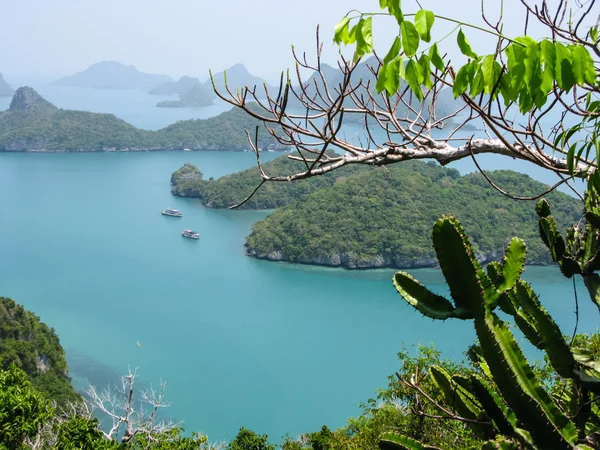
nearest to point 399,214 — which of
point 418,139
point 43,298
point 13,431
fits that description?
point 43,298

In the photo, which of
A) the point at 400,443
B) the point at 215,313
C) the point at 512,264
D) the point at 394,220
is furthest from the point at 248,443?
the point at 394,220

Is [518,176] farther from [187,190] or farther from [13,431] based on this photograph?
[13,431]

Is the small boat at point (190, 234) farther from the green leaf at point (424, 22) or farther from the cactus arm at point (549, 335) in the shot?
the green leaf at point (424, 22)

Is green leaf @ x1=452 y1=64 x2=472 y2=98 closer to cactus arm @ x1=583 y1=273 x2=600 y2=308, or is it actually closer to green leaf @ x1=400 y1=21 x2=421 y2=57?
green leaf @ x1=400 y1=21 x2=421 y2=57

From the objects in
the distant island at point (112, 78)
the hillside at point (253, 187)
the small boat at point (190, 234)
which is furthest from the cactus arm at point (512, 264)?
the distant island at point (112, 78)

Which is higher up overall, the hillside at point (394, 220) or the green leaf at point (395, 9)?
the green leaf at point (395, 9)

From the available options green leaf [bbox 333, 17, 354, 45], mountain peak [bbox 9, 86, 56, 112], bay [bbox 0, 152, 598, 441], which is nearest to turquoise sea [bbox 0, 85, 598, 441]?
bay [bbox 0, 152, 598, 441]

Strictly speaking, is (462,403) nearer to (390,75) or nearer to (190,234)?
(390,75)
